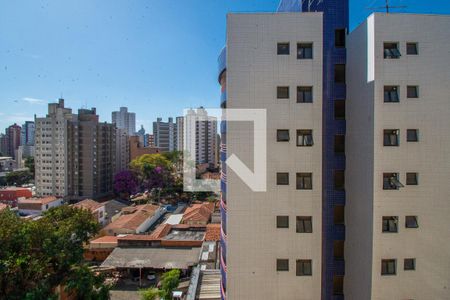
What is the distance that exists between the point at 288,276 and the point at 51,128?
50.3 meters

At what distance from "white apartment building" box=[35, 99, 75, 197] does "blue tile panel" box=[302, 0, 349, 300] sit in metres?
48.0

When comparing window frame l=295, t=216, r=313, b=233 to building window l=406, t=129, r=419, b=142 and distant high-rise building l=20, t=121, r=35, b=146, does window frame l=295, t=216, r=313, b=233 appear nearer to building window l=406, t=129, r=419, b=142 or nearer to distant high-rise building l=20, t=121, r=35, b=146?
building window l=406, t=129, r=419, b=142

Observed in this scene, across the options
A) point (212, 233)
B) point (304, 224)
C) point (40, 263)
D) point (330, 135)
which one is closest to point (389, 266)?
point (304, 224)

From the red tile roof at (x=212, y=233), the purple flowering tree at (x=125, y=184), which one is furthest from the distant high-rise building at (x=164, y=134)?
the red tile roof at (x=212, y=233)

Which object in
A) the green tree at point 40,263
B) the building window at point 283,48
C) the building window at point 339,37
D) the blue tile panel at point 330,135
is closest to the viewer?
the building window at point 283,48

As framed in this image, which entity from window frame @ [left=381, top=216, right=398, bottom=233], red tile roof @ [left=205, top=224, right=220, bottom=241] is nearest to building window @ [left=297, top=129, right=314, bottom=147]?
window frame @ [left=381, top=216, right=398, bottom=233]

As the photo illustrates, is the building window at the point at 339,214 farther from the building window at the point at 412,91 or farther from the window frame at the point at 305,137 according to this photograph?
the building window at the point at 412,91

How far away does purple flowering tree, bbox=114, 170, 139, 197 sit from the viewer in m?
44.6

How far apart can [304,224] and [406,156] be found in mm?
4147

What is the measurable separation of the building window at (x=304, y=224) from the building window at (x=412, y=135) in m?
4.33

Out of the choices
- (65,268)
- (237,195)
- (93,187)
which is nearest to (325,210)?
(237,195)

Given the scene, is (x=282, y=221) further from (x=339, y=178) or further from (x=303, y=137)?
(x=303, y=137)

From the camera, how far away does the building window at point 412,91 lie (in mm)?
8227

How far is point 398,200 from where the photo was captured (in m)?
8.24
